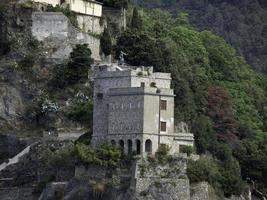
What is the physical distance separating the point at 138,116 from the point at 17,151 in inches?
618

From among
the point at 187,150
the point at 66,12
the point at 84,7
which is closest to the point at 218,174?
the point at 187,150

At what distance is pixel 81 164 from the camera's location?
114188 mm

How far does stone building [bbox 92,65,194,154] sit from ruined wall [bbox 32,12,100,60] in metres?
13.5

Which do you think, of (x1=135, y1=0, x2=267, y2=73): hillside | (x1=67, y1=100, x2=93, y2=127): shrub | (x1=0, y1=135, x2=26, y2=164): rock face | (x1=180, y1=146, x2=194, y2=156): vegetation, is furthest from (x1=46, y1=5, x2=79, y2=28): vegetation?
(x1=135, y1=0, x2=267, y2=73): hillside

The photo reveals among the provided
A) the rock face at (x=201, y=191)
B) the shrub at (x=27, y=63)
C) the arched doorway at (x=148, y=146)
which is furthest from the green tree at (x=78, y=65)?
the rock face at (x=201, y=191)

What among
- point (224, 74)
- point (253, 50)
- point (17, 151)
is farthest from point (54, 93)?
point (253, 50)

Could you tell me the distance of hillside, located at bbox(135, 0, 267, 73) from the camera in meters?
181

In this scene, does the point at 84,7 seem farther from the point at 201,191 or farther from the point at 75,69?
the point at 201,191

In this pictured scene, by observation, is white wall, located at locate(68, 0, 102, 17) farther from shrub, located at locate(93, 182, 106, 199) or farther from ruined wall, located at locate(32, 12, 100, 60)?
shrub, located at locate(93, 182, 106, 199)

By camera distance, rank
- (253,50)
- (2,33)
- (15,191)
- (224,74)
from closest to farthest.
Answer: (15,191), (2,33), (224,74), (253,50)

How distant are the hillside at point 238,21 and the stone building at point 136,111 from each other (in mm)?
62721

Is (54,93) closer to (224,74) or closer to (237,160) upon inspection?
(237,160)

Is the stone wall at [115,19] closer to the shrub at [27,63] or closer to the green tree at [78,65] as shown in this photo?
the green tree at [78,65]

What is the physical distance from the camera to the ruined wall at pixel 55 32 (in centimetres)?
13025
